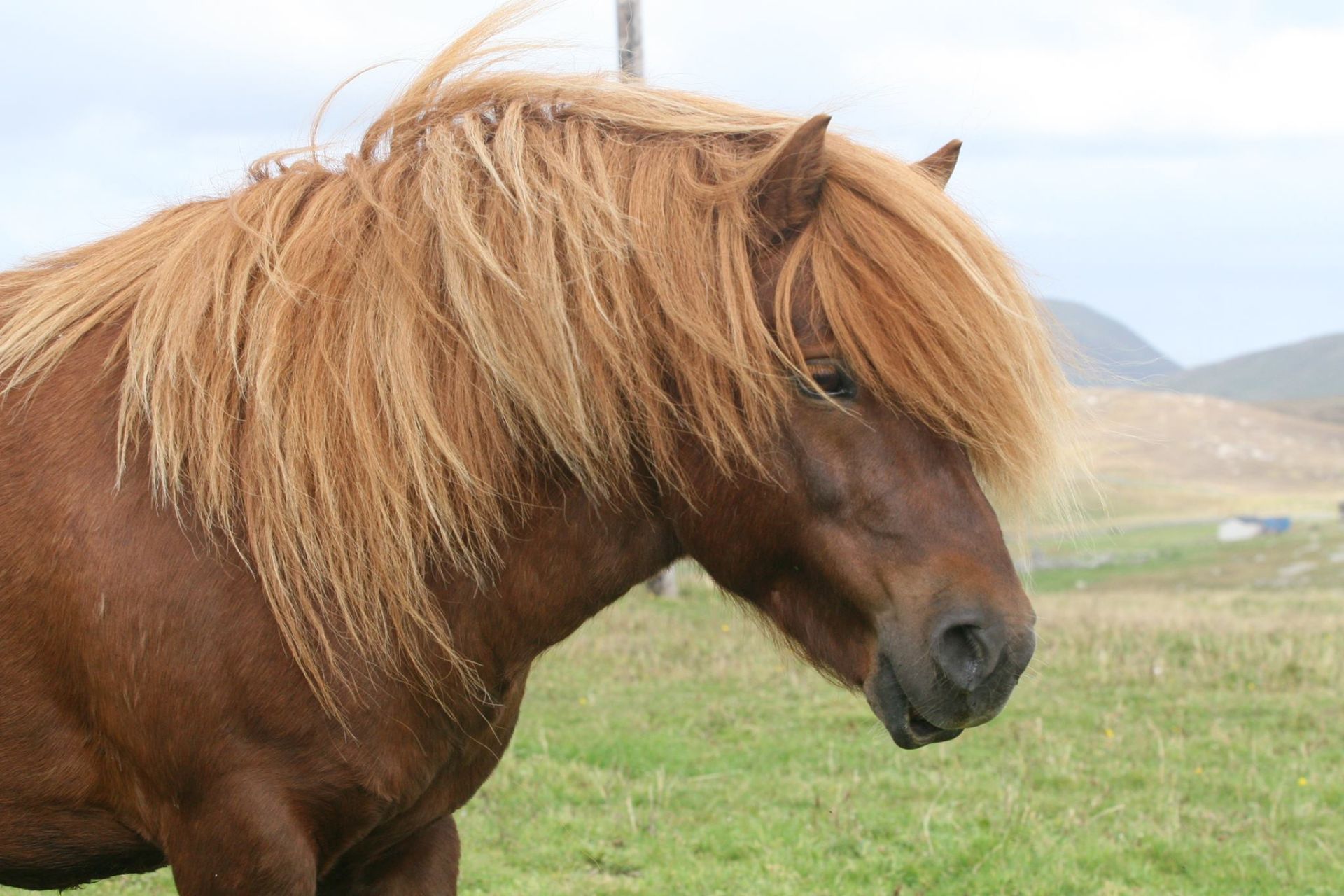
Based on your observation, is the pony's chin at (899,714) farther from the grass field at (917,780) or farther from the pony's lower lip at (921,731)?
the grass field at (917,780)

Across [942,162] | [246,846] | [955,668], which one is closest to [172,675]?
[246,846]

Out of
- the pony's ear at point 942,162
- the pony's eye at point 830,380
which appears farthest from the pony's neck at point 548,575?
the pony's ear at point 942,162

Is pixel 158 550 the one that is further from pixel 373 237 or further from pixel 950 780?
pixel 950 780

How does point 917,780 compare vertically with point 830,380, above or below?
below

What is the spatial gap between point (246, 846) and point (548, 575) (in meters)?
0.75

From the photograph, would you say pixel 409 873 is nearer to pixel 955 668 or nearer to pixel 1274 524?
pixel 955 668

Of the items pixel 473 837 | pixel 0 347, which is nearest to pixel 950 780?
pixel 473 837

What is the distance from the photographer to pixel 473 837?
5.01 metres

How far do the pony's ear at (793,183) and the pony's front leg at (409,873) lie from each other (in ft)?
4.94

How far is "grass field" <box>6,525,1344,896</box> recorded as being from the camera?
15.1 feet

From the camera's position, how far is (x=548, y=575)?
93.7 inches

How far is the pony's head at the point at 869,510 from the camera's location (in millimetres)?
2133

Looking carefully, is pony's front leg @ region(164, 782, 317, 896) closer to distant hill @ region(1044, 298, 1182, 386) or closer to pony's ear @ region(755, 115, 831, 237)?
pony's ear @ region(755, 115, 831, 237)

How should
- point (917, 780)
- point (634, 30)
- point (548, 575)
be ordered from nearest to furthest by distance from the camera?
point (548, 575) → point (917, 780) → point (634, 30)
